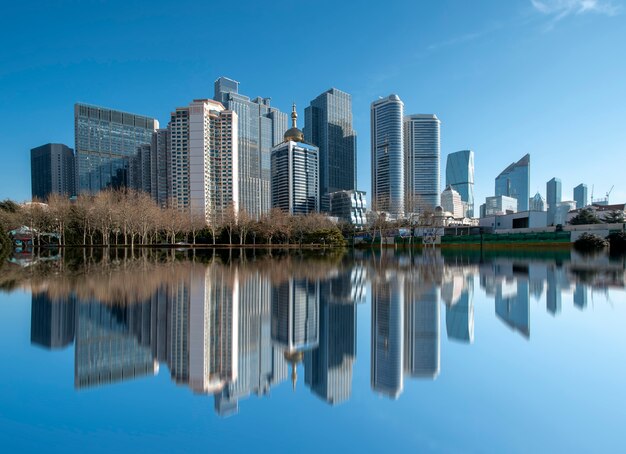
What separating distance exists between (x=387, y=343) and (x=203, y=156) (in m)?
80.0

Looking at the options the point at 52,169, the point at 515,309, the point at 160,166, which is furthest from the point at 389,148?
the point at 52,169

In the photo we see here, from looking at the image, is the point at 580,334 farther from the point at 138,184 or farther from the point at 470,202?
the point at 470,202

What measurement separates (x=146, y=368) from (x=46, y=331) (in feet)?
8.74

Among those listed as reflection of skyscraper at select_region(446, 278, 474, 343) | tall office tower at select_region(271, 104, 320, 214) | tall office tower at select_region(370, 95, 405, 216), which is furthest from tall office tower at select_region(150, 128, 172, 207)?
reflection of skyscraper at select_region(446, 278, 474, 343)

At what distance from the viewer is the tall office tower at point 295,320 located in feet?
17.1

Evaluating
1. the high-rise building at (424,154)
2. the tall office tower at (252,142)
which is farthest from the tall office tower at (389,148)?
Answer: the tall office tower at (252,142)

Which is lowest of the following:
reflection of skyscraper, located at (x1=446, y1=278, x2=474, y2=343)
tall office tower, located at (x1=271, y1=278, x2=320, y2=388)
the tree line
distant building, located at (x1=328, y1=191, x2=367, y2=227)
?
A: reflection of skyscraper, located at (x1=446, y1=278, x2=474, y2=343)

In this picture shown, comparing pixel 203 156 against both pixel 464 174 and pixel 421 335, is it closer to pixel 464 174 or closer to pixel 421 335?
pixel 421 335

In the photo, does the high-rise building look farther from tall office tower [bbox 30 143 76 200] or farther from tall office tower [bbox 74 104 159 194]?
tall office tower [bbox 30 143 76 200]

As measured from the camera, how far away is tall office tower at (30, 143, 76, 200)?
144125 millimetres

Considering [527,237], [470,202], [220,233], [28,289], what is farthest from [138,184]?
[470,202]

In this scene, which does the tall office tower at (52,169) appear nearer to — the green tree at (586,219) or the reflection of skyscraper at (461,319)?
the green tree at (586,219)

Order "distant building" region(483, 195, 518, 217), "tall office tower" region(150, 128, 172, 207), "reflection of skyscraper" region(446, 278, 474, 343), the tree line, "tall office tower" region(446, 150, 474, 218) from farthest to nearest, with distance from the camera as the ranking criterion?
"tall office tower" region(446, 150, 474, 218) < "distant building" region(483, 195, 518, 217) < "tall office tower" region(150, 128, 172, 207) < the tree line < "reflection of skyscraper" region(446, 278, 474, 343)

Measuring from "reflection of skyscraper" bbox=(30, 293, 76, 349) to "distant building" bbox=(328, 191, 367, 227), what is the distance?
98581mm
